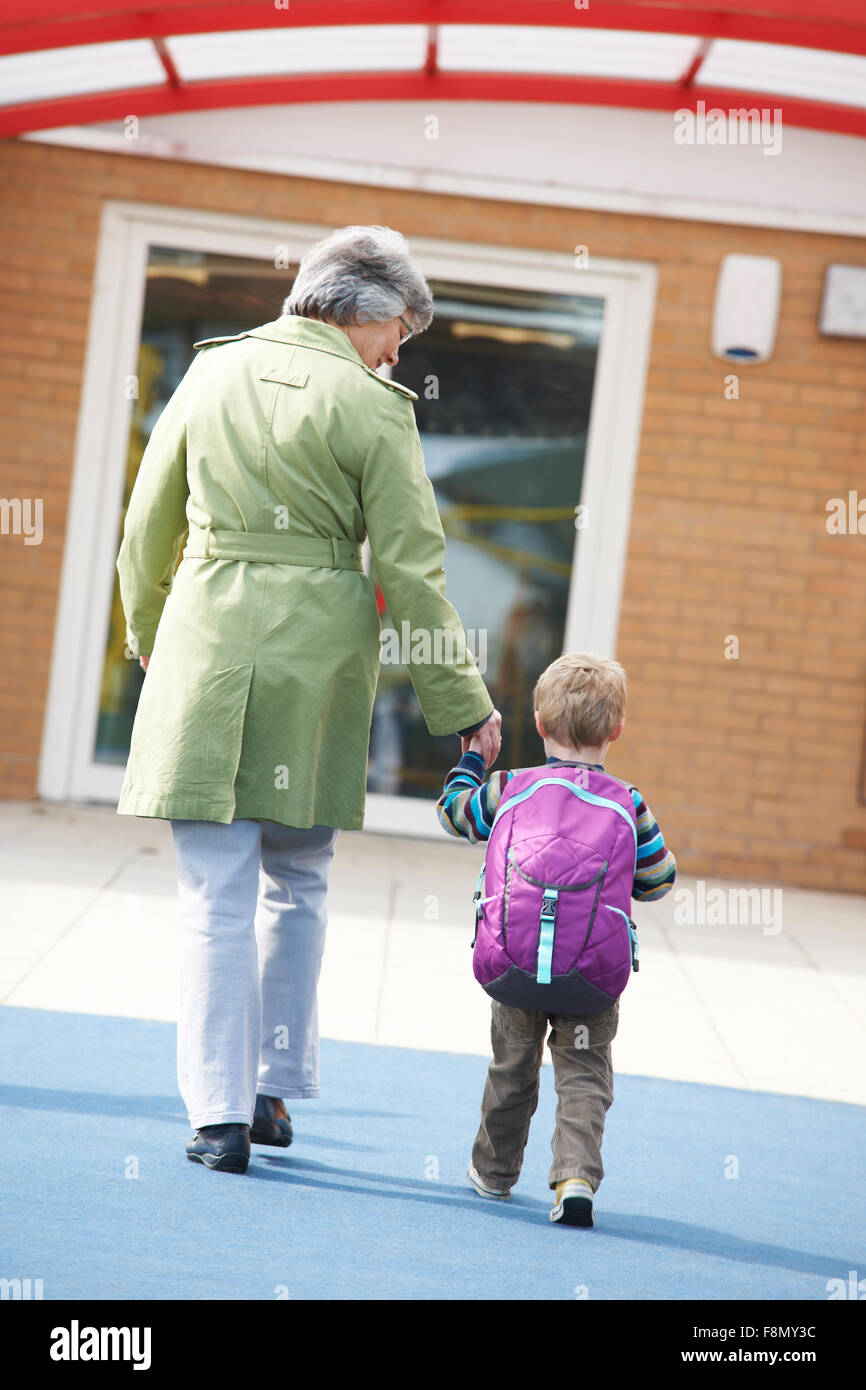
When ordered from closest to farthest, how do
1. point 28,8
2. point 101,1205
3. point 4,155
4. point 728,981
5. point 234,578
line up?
point 101,1205 < point 234,578 < point 728,981 < point 28,8 < point 4,155

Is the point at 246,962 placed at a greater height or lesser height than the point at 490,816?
lesser

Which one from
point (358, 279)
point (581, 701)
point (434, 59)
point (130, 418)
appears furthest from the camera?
point (130, 418)

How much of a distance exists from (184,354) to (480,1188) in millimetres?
5085

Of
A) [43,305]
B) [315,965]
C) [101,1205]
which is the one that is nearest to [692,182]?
[43,305]

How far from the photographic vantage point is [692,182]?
6.78 m

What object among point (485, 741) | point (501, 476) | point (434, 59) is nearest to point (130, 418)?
point (501, 476)

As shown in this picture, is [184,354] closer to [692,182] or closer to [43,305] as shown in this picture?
[43,305]

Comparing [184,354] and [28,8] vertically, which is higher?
[28,8]

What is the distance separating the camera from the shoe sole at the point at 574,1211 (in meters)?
2.59

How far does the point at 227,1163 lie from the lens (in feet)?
8.67

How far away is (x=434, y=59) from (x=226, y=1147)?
494cm

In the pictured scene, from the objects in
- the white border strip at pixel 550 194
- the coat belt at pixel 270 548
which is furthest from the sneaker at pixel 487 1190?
the white border strip at pixel 550 194

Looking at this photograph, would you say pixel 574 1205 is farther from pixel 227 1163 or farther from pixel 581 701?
pixel 581 701

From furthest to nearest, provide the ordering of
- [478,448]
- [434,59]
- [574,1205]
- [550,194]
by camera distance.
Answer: [478,448], [550,194], [434,59], [574,1205]
